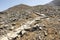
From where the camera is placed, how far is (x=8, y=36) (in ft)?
56.9

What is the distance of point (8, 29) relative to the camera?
19.7 m

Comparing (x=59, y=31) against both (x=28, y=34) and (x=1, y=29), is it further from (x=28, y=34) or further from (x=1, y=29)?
(x=1, y=29)

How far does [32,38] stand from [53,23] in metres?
5.33

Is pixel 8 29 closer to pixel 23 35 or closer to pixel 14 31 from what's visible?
pixel 14 31

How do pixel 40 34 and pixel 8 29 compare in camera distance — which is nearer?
pixel 40 34

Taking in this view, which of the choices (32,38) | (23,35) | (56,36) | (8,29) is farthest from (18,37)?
(56,36)

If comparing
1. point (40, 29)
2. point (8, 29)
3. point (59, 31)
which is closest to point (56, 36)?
point (59, 31)

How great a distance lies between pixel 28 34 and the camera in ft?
55.4

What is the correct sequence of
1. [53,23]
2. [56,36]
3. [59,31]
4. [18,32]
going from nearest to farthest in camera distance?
1. [56,36]
2. [59,31]
3. [18,32]
4. [53,23]

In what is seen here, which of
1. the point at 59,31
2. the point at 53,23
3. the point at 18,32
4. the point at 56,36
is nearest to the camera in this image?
the point at 56,36

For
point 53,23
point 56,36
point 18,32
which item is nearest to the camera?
point 56,36

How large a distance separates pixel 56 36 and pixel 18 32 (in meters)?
5.61

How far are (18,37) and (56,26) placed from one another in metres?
5.77

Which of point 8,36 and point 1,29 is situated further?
point 1,29
